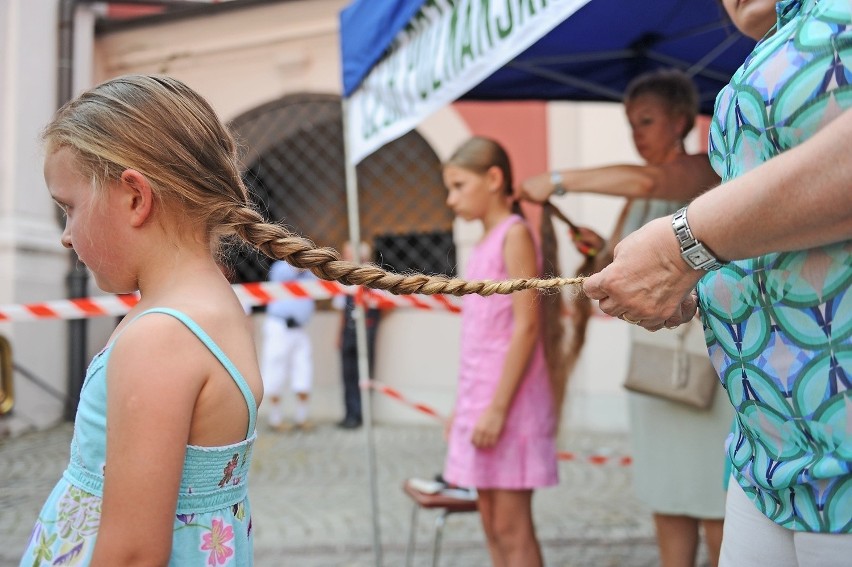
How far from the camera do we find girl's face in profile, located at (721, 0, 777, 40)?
4.09 ft

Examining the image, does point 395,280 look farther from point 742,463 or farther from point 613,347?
point 613,347

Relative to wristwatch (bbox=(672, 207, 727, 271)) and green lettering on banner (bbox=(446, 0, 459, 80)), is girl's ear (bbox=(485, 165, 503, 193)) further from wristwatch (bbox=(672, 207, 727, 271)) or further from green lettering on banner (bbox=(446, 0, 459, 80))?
wristwatch (bbox=(672, 207, 727, 271))

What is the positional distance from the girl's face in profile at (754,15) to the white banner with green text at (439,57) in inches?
24.6

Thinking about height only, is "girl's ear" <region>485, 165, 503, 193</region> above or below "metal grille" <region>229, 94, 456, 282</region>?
below

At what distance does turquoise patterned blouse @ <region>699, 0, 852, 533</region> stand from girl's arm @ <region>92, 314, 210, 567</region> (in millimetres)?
787

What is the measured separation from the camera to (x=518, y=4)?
2.14 metres

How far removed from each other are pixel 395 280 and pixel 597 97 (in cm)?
313

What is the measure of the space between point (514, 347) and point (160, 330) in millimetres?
1677

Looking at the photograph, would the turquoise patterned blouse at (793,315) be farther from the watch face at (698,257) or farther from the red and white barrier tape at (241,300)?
the red and white barrier tape at (241,300)

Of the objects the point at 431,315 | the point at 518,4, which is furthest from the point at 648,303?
the point at 431,315

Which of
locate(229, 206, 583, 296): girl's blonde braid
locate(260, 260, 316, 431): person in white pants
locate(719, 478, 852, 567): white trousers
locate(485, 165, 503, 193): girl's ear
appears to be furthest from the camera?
locate(260, 260, 316, 431): person in white pants

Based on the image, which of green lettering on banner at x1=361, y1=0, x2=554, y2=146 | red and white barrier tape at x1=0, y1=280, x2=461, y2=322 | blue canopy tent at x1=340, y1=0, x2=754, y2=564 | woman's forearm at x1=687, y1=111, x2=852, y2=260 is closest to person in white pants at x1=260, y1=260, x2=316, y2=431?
red and white barrier tape at x1=0, y1=280, x2=461, y2=322

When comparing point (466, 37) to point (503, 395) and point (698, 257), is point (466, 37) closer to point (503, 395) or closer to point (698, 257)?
point (503, 395)

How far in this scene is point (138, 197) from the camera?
3.88ft
